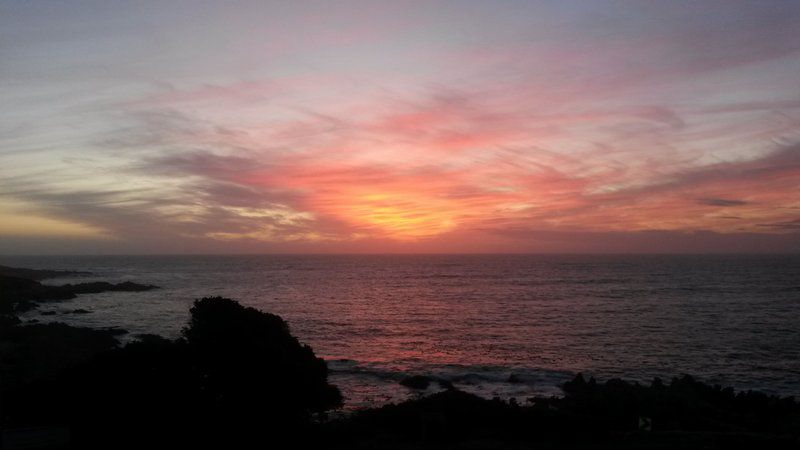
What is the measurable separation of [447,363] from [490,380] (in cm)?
634

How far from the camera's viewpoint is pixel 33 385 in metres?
21.2

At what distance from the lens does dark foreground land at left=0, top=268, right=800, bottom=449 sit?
19094mm

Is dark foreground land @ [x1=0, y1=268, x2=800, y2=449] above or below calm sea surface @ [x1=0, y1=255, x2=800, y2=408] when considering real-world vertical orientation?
above

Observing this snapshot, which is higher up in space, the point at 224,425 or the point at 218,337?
the point at 218,337

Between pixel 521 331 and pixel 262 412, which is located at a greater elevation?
pixel 262 412

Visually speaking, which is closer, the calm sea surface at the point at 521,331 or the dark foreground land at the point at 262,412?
the dark foreground land at the point at 262,412

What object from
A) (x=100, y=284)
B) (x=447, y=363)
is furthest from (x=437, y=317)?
(x=100, y=284)

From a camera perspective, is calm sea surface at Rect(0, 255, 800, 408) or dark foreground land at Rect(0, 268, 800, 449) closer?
dark foreground land at Rect(0, 268, 800, 449)

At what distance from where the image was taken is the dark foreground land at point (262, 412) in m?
19.1

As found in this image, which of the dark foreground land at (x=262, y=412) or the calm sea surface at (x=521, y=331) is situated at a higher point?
the dark foreground land at (x=262, y=412)

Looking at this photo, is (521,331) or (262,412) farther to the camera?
(521,331)

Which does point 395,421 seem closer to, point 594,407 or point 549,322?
point 594,407

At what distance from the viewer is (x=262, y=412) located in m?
21.6

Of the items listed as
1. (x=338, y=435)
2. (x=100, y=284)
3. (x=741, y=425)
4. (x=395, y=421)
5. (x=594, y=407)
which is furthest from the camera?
(x=100, y=284)
